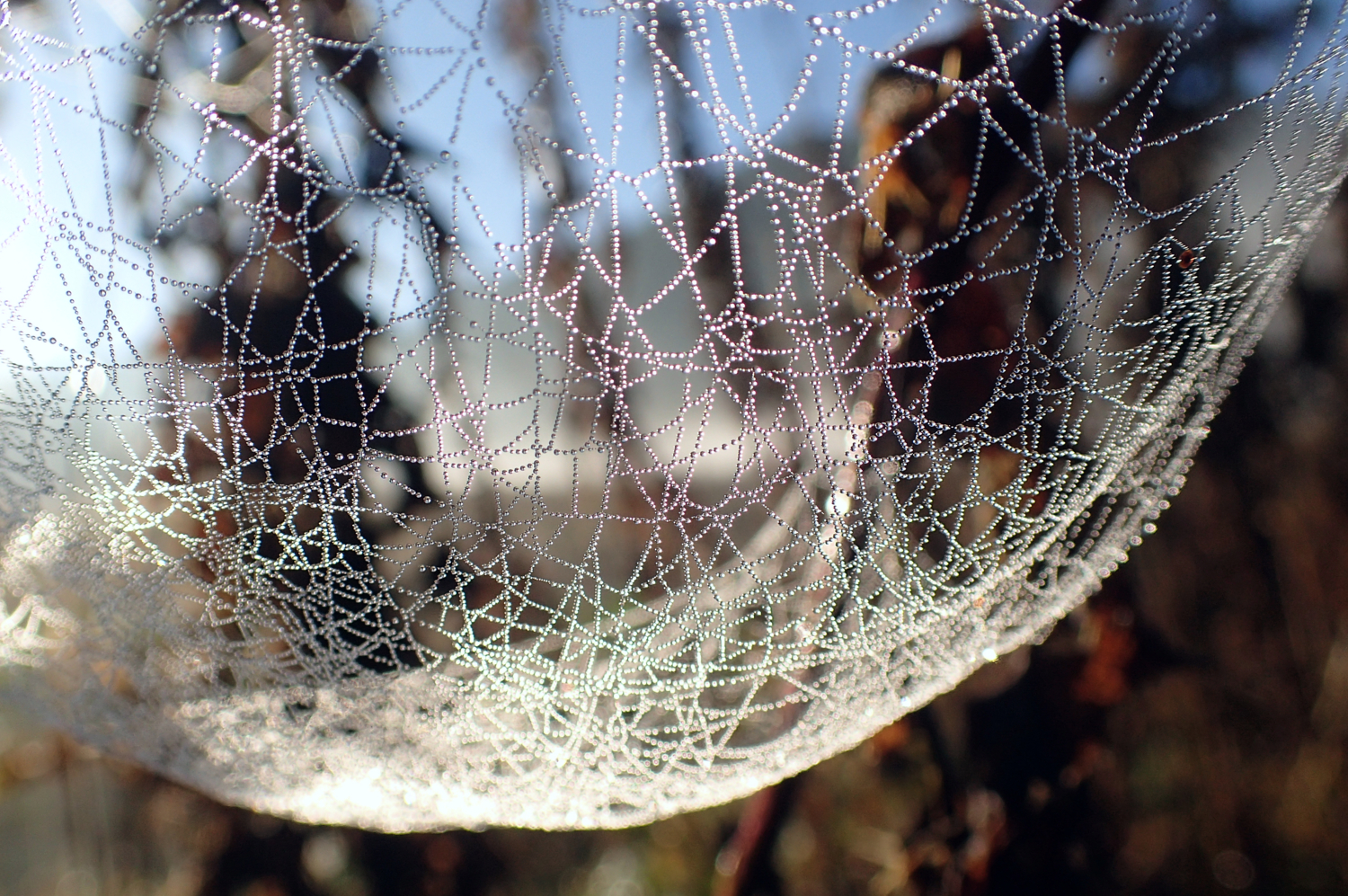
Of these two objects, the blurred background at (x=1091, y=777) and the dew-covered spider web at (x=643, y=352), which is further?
the blurred background at (x=1091, y=777)

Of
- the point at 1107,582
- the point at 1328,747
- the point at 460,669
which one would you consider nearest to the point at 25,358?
the point at 460,669

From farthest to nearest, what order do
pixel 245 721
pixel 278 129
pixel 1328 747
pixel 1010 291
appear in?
pixel 1328 747, pixel 245 721, pixel 1010 291, pixel 278 129

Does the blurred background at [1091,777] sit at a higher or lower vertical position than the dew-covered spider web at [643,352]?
lower

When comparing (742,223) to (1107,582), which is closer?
(742,223)

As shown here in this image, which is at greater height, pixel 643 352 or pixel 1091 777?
pixel 643 352

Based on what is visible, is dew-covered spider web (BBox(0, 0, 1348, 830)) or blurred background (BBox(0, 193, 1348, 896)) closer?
dew-covered spider web (BBox(0, 0, 1348, 830))

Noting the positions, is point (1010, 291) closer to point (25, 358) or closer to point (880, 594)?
point (880, 594)

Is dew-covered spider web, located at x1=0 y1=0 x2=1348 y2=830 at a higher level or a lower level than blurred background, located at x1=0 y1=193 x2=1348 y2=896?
higher

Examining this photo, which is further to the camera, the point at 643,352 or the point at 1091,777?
the point at 1091,777
